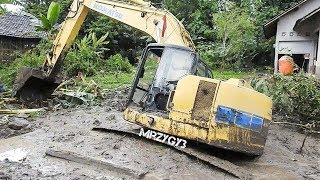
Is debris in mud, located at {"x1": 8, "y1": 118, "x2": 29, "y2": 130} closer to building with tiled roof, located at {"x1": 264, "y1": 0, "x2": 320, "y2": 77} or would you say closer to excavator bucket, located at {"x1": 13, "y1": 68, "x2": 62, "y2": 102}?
excavator bucket, located at {"x1": 13, "y1": 68, "x2": 62, "y2": 102}

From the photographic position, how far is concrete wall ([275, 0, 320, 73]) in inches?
602

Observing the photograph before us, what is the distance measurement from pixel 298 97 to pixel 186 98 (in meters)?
3.62

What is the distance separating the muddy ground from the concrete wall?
7.68m

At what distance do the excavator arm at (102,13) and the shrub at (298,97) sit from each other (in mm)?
2315

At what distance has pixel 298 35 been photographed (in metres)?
16.0

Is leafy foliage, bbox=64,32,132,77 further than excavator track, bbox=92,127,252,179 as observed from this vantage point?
Yes

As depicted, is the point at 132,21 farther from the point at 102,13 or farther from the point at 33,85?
the point at 33,85

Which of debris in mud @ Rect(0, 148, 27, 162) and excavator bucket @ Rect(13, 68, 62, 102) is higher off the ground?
excavator bucket @ Rect(13, 68, 62, 102)

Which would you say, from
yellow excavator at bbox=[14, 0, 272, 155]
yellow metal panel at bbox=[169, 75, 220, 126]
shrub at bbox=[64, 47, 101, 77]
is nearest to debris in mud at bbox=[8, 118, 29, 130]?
yellow excavator at bbox=[14, 0, 272, 155]

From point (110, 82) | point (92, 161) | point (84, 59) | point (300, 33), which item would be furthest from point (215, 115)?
point (84, 59)

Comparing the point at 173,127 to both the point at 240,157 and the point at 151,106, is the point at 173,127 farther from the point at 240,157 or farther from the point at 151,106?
the point at 240,157

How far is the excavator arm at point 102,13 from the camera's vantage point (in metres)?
7.63

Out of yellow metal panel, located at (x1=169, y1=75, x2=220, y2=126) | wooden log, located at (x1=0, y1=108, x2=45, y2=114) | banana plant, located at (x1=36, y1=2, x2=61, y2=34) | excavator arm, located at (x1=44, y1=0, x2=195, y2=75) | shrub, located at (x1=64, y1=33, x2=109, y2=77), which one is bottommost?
wooden log, located at (x1=0, y1=108, x2=45, y2=114)

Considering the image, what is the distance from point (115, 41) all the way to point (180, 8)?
5.81m
